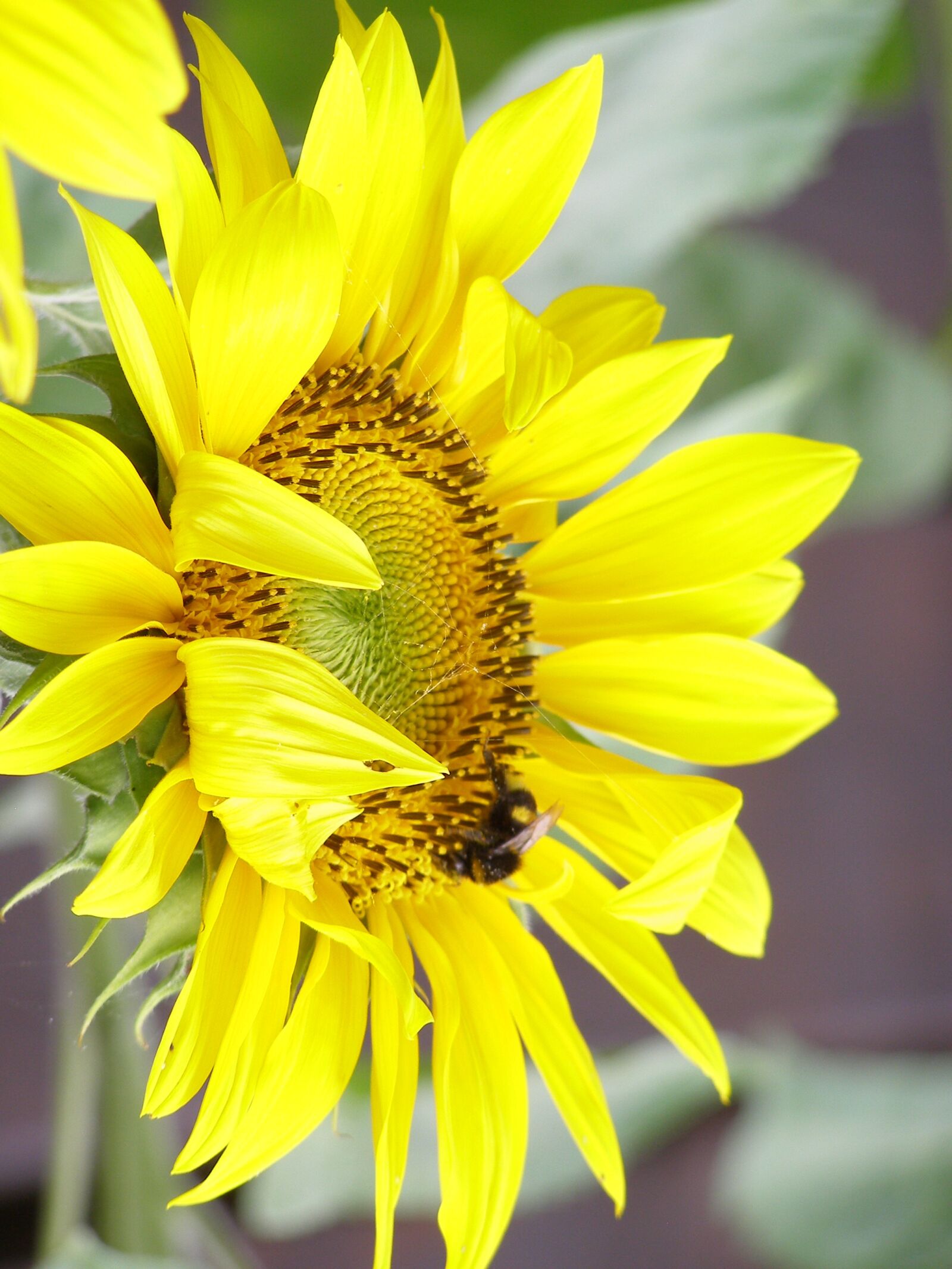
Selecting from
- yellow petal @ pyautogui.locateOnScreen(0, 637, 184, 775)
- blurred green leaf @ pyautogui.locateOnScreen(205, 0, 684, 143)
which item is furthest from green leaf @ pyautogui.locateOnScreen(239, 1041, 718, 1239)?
blurred green leaf @ pyautogui.locateOnScreen(205, 0, 684, 143)

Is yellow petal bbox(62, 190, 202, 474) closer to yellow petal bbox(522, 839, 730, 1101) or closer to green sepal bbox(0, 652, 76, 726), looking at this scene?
green sepal bbox(0, 652, 76, 726)

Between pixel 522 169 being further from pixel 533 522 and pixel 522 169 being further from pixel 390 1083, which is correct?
pixel 390 1083

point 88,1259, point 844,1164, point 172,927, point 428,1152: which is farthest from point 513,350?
point 844,1164

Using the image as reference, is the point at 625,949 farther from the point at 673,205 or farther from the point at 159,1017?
the point at 673,205

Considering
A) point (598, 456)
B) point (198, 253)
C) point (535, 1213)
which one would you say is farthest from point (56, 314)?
point (535, 1213)

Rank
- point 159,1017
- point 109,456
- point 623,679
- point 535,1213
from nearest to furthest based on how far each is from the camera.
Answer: point 109,456 < point 623,679 < point 159,1017 < point 535,1213

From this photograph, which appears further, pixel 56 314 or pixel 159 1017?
pixel 159 1017

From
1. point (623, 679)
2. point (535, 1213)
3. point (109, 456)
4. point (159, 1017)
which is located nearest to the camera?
point (109, 456)
